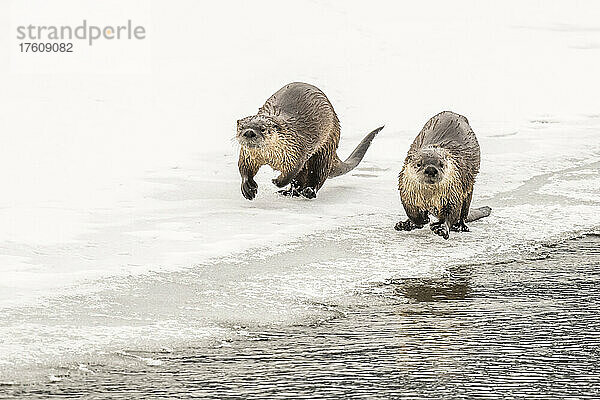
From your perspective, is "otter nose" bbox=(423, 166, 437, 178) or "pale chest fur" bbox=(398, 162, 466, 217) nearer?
"otter nose" bbox=(423, 166, 437, 178)

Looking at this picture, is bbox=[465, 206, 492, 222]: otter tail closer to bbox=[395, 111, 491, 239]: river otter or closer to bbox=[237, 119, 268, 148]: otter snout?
bbox=[395, 111, 491, 239]: river otter

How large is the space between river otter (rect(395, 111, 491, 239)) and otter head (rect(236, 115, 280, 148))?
94 centimetres

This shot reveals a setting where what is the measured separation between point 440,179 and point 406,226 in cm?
39

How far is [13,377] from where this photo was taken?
404 centimetres

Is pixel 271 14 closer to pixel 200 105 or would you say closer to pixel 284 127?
pixel 200 105

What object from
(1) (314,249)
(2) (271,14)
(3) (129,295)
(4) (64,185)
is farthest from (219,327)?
(2) (271,14)

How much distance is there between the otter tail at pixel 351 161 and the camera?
26.4 feet

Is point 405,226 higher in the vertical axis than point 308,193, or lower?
lower

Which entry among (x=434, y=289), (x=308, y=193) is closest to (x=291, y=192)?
(x=308, y=193)

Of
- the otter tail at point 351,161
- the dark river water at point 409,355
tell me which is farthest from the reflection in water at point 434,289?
the otter tail at point 351,161

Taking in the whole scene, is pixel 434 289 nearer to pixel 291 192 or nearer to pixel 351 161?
pixel 291 192

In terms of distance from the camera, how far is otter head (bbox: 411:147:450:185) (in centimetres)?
625

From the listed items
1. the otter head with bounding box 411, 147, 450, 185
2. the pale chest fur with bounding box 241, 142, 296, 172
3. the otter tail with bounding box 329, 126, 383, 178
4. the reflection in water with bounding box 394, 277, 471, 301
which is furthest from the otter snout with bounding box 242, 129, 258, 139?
the reflection in water with bounding box 394, 277, 471, 301

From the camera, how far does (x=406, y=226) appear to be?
6547 mm
